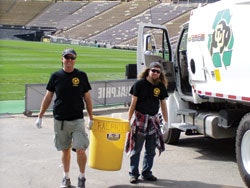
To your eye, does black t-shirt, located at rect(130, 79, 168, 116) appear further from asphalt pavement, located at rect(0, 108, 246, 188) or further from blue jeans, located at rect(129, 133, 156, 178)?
asphalt pavement, located at rect(0, 108, 246, 188)

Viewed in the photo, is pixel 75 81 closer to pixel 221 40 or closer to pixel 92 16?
pixel 221 40

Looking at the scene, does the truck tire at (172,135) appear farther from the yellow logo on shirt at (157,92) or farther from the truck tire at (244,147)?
the yellow logo on shirt at (157,92)

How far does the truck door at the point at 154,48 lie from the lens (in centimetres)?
902

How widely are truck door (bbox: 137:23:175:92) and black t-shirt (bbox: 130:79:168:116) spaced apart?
2.35 meters

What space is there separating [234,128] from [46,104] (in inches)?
125

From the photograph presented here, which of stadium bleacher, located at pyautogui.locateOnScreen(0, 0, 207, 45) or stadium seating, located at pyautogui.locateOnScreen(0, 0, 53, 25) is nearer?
stadium bleacher, located at pyautogui.locateOnScreen(0, 0, 207, 45)

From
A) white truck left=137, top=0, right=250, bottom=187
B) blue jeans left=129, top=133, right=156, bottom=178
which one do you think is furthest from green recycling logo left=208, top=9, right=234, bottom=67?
blue jeans left=129, top=133, right=156, bottom=178

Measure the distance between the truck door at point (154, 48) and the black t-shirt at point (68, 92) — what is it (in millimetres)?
2945

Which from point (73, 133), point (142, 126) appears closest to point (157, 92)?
point (142, 126)

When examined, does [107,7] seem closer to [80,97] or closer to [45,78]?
[45,78]

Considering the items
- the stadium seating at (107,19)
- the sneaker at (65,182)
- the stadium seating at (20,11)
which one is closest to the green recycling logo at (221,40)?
the sneaker at (65,182)

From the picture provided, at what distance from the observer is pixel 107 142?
630 centimetres

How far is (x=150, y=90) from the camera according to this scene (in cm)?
652

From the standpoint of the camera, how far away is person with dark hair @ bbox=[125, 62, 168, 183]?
21.4 feet
